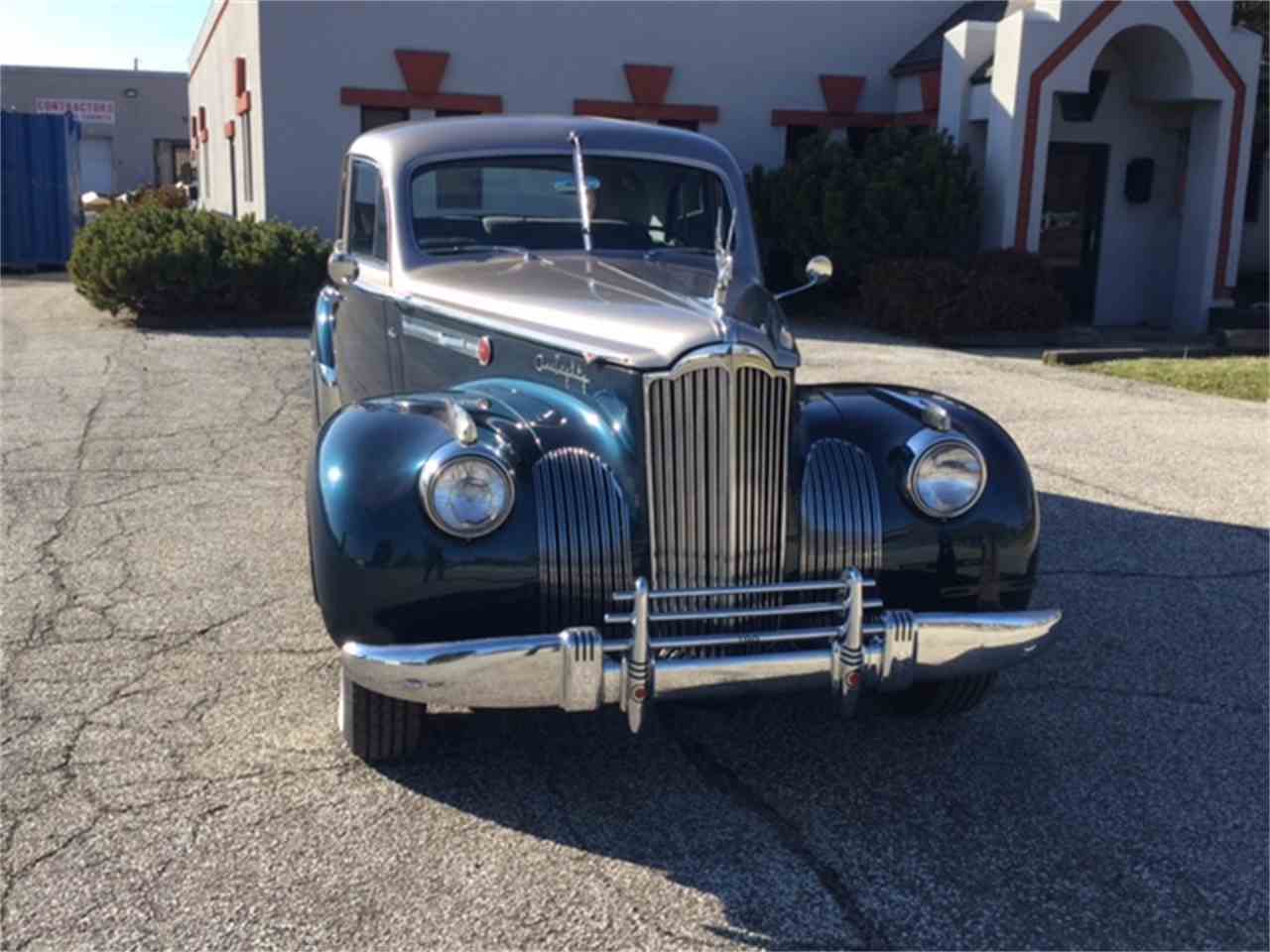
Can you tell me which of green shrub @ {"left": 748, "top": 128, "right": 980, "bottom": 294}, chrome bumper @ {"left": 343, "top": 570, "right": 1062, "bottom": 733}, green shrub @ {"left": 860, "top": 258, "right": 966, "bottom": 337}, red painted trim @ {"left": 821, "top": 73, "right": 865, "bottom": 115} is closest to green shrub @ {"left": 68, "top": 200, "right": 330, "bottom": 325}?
green shrub @ {"left": 748, "top": 128, "right": 980, "bottom": 294}

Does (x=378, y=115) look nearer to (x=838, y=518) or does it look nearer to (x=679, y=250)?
(x=679, y=250)

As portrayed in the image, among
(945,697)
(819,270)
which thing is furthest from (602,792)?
(819,270)

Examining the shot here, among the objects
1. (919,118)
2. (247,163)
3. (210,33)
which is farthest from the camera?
(210,33)

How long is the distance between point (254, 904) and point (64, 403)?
7177mm

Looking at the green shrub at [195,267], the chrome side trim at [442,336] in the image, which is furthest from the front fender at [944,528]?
the green shrub at [195,267]

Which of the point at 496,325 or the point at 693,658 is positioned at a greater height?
the point at 496,325

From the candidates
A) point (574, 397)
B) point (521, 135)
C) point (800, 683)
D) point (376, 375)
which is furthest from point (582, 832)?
point (521, 135)

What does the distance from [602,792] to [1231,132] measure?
1381cm

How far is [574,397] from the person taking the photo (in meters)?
3.75

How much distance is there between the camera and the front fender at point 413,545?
10.9 ft

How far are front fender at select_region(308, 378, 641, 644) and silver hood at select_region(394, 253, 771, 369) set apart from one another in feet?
0.75

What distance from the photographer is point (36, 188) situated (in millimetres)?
20141

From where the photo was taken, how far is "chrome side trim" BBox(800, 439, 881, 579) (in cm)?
359

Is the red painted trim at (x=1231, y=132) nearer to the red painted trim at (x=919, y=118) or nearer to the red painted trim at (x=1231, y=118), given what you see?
the red painted trim at (x=1231, y=118)
